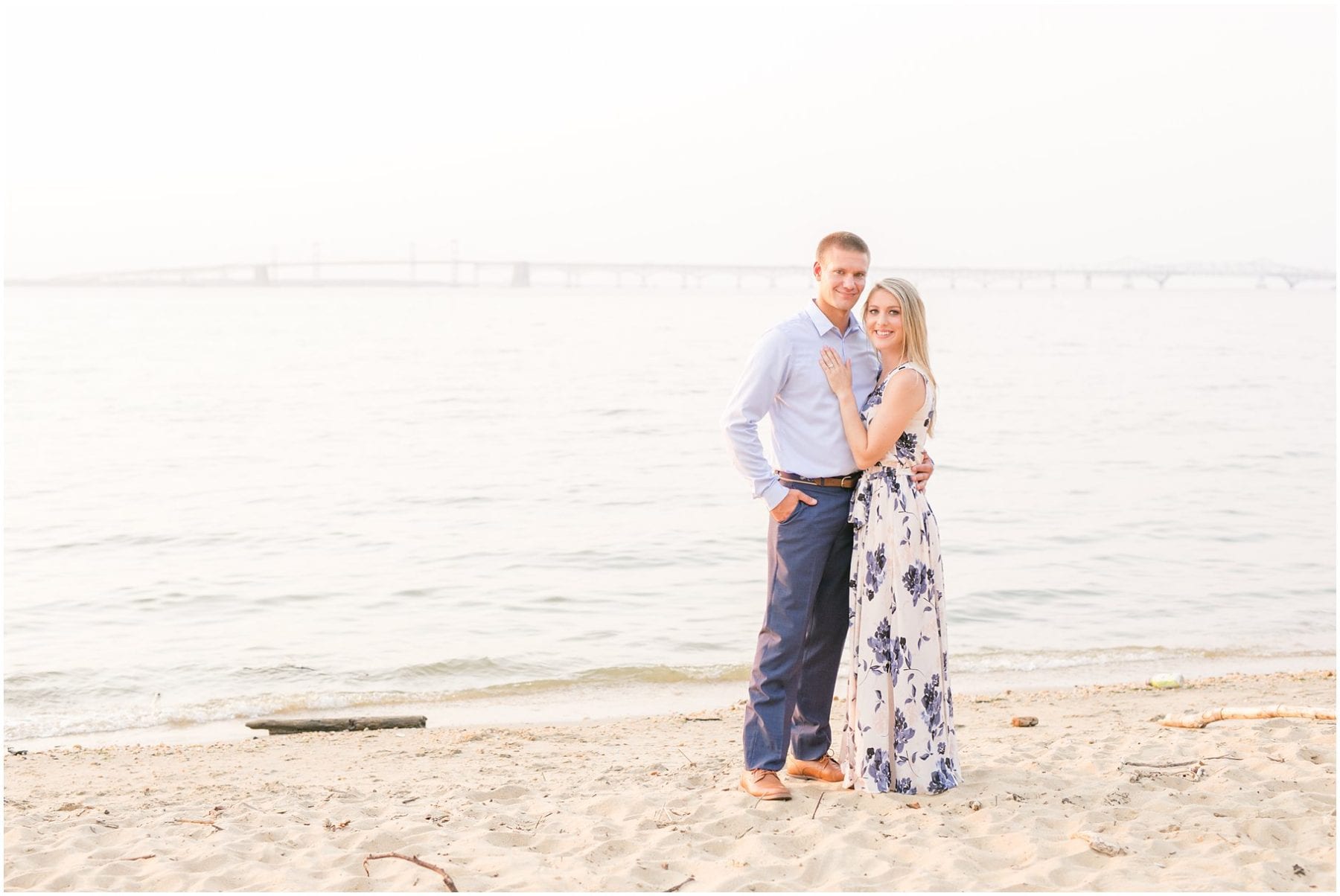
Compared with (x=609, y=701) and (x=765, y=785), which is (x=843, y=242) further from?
(x=609, y=701)

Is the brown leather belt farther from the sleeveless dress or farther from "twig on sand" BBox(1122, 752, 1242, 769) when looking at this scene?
"twig on sand" BBox(1122, 752, 1242, 769)

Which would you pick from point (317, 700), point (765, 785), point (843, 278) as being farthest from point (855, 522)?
point (317, 700)

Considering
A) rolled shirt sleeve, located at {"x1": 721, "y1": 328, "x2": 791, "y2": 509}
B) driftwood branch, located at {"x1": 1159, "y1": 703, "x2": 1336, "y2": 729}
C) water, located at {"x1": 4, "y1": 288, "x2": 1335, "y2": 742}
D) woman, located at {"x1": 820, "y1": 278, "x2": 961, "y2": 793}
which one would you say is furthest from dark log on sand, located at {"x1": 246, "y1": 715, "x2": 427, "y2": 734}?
driftwood branch, located at {"x1": 1159, "y1": 703, "x2": 1336, "y2": 729}

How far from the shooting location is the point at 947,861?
3.43m

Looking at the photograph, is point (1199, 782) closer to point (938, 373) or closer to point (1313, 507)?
point (1313, 507)

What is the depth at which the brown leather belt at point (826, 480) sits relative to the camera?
4.09 metres

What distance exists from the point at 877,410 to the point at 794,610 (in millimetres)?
723

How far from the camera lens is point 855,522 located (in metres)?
4.09

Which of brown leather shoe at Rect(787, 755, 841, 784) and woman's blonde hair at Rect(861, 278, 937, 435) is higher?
woman's blonde hair at Rect(861, 278, 937, 435)

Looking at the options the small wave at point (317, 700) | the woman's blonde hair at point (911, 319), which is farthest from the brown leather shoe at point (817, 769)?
the small wave at point (317, 700)

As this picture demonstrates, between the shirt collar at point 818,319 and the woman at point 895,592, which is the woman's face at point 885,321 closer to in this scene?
the woman at point 895,592

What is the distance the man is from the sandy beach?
0.31 meters

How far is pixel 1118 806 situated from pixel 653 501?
9625 millimetres

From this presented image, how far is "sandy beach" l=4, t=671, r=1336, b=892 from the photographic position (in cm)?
340
